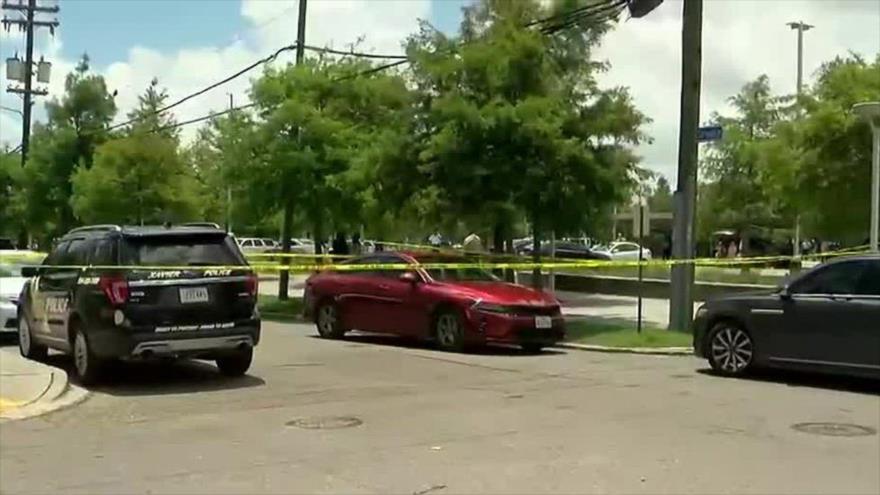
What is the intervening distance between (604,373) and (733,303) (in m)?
1.73

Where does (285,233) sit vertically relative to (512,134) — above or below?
below

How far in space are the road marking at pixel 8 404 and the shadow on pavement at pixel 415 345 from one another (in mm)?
6482

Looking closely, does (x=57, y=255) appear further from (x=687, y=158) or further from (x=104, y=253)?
(x=687, y=158)

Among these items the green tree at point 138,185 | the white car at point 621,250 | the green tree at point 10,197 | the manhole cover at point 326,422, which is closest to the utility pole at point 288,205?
the green tree at point 138,185

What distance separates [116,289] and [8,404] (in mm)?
1579

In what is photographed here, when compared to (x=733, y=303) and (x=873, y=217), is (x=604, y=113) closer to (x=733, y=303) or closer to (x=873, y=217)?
(x=873, y=217)

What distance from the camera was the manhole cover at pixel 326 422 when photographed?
10172 mm

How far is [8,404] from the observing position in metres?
11.4

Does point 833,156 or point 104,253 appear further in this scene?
point 833,156

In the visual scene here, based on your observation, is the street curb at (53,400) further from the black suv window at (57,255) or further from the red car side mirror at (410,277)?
the red car side mirror at (410,277)

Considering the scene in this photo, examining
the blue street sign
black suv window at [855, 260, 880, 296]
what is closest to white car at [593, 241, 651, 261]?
the blue street sign

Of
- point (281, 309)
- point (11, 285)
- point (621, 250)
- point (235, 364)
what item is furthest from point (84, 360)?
point (621, 250)

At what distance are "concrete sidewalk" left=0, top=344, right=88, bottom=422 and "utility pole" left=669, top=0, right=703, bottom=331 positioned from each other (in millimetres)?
9714

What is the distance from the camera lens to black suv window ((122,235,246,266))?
497 inches
